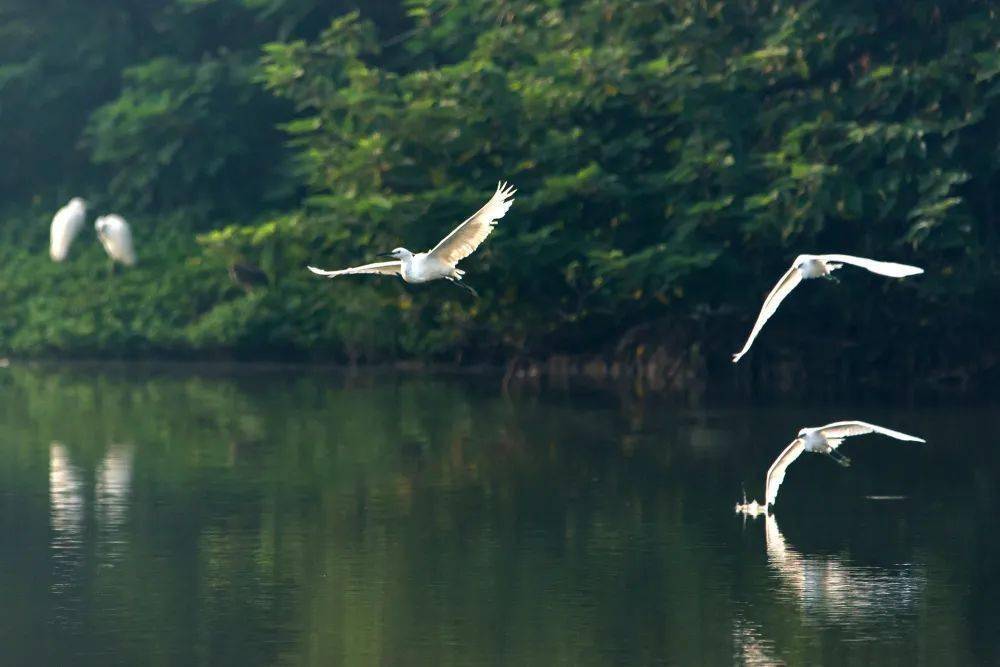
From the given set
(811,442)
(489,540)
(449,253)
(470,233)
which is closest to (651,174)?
(811,442)

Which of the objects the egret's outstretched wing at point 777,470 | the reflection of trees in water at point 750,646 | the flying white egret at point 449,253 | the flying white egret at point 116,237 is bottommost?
the reflection of trees in water at point 750,646

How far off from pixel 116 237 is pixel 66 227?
1.41 metres

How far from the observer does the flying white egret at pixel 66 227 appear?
3444cm

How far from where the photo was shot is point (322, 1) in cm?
3528

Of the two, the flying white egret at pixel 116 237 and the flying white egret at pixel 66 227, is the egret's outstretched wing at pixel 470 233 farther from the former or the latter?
the flying white egret at pixel 66 227

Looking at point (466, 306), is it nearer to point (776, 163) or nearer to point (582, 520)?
point (776, 163)

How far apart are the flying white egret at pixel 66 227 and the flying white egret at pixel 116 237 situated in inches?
24.5

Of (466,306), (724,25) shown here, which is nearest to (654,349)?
(466,306)

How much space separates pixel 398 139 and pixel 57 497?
1210cm

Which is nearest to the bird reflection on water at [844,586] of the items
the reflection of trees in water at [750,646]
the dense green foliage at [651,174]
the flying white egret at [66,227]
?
the reflection of trees in water at [750,646]

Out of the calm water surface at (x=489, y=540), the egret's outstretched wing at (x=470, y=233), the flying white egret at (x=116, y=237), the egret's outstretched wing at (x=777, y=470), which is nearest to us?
the calm water surface at (x=489, y=540)

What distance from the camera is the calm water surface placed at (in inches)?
426

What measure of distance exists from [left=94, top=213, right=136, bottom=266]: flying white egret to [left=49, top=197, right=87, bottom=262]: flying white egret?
0.62 meters

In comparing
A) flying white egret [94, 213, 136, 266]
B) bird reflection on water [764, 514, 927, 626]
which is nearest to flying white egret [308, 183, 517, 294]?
bird reflection on water [764, 514, 927, 626]
